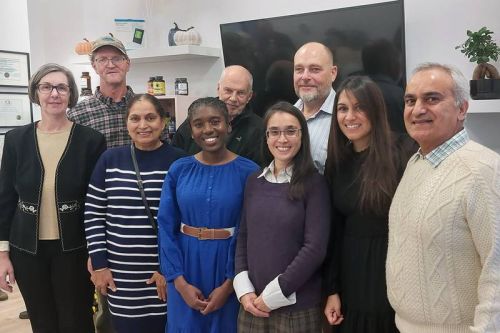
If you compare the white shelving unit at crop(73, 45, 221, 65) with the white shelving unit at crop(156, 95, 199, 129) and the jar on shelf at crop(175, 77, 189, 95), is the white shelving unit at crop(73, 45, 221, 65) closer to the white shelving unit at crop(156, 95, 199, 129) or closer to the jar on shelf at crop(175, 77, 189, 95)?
the jar on shelf at crop(175, 77, 189, 95)

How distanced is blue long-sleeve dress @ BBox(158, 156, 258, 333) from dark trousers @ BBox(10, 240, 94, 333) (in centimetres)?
46

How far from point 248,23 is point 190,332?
2547 millimetres

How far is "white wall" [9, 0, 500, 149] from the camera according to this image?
2.95m

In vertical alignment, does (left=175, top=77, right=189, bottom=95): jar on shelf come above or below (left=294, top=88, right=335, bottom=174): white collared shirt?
above

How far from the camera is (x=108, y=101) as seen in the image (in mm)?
2441

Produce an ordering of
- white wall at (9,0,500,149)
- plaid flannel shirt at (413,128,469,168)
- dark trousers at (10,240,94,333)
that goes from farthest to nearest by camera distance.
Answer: white wall at (9,0,500,149)
dark trousers at (10,240,94,333)
plaid flannel shirt at (413,128,469,168)

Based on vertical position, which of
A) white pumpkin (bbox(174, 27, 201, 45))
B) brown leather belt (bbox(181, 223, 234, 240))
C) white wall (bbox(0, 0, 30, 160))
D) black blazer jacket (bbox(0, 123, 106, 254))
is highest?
white wall (bbox(0, 0, 30, 160))

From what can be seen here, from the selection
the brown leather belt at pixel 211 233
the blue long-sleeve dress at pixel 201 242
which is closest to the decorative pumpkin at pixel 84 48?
the blue long-sleeve dress at pixel 201 242

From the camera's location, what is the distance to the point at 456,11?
2.95m

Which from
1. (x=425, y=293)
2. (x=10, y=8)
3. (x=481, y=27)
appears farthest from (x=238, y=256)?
(x=10, y=8)

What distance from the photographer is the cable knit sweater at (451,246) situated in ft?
3.80

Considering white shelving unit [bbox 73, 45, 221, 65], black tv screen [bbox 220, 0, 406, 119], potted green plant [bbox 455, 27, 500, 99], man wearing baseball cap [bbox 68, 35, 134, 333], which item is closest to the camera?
man wearing baseball cap [bbox 68, 35, 134, 333]

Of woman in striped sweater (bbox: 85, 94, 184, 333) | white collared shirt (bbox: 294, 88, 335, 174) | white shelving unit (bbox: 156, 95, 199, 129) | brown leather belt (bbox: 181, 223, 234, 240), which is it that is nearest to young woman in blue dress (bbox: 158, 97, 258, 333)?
brown leather belt (bbox: 181, 223, 234, 240)

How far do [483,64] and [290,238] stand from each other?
5.68ft
